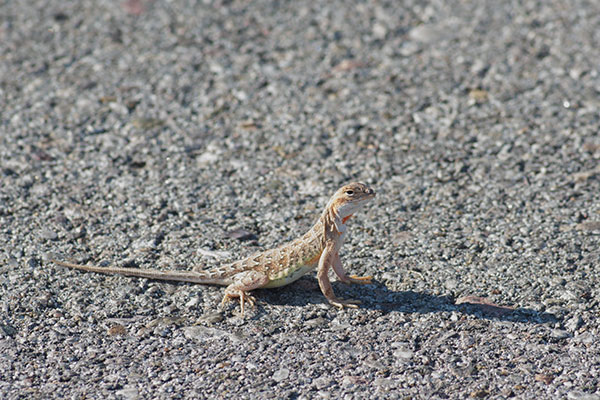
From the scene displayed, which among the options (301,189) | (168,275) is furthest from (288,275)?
(301,189)

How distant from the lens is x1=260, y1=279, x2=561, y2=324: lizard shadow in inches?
185

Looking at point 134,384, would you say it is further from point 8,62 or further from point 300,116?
point 8,62

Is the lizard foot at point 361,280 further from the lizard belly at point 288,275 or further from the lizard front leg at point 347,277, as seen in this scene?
the lizard belly at point 288,275

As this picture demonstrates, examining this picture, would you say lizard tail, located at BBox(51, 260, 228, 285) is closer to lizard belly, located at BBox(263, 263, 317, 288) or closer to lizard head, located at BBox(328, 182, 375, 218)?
lizard belly, located at BBox(263, 263, 317, 288)

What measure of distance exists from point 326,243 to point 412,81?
3.51 metres

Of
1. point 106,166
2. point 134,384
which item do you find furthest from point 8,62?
point 134,384

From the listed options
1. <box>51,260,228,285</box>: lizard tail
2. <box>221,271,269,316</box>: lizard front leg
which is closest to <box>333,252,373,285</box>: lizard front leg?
<box>221,271,269,316</box>: lizard front leg

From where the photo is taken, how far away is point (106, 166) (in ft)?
21.6

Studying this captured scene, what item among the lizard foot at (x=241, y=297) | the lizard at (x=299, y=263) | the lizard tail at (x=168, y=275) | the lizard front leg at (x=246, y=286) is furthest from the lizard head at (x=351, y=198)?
the lizard tail at (x=168, y=275)

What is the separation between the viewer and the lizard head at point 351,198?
4777 mm

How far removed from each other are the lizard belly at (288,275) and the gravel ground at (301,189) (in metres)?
0.11

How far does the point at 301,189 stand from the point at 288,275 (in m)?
1.49

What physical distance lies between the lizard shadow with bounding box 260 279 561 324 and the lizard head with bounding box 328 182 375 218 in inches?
20.6

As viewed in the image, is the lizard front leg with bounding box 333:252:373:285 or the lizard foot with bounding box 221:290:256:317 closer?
the lizard foot with bounding box 221:290:256:317
